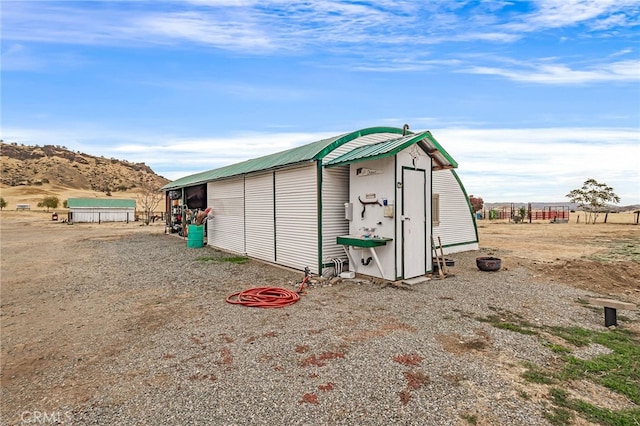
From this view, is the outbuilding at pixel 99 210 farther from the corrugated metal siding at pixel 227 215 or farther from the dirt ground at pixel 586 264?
the dirt ground at pixel 586 264

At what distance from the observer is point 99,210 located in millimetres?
40281

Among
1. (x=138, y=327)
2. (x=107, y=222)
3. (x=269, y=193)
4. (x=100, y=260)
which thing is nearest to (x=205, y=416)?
(x=138, y=327)

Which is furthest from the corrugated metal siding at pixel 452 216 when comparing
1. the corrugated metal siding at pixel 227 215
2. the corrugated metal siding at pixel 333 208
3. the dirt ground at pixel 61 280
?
the corrugated metal siding at pixel 227 215

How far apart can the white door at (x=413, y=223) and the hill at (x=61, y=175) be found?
6370cm

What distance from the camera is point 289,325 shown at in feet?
19.2

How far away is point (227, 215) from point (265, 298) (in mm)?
8638

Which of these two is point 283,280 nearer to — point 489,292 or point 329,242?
point 329,242

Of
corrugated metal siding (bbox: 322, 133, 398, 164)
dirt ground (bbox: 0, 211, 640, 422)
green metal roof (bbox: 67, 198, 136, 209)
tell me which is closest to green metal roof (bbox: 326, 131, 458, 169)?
corrugated metal siding (bbox: 322, 133, 398, 164)

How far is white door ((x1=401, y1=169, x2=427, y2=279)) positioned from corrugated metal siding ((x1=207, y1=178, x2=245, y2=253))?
290 inches

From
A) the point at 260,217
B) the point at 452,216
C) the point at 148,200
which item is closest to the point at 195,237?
the point at 260,217

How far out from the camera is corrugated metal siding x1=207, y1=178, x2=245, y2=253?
14.1m

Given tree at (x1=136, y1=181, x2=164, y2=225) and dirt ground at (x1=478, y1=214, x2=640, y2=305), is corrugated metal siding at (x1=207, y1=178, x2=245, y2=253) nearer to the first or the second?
dirt ground at (x1=478, y1=214, x2=640, y2=305)

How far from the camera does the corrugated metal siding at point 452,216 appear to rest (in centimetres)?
1337

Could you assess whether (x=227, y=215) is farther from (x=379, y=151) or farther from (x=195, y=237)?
(x=379, y=151)
